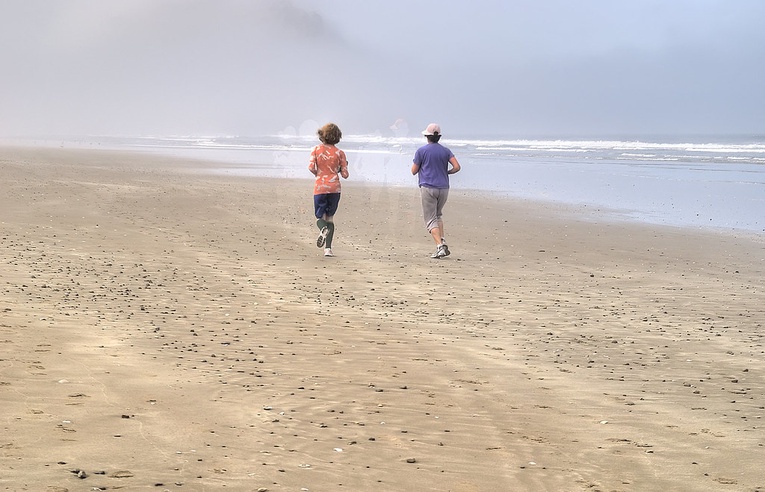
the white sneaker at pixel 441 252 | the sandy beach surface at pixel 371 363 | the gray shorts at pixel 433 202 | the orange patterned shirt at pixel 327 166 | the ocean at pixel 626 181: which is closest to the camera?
the sandy beach surface at pixel 371 363

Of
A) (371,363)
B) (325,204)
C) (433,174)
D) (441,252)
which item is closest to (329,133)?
(325,204)

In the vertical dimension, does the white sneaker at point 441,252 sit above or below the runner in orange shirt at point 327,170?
below

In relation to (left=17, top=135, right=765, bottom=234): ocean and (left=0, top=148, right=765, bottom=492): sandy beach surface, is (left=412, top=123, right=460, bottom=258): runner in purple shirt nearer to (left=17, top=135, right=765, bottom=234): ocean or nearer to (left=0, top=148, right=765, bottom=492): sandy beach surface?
(left=0, top=148, right=765, bottom=492): sandy beach surface

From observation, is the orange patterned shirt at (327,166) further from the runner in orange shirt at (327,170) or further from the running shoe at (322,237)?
the running shoe at (322,237)

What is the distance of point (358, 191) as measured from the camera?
24000 millimetres

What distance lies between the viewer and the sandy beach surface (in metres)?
4.68

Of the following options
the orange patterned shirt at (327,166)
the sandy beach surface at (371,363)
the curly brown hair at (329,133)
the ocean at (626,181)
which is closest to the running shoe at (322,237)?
the sandy beach surface at (371,363)

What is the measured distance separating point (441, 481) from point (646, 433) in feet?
5.13

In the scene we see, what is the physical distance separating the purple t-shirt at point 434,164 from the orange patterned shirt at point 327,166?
1174mm

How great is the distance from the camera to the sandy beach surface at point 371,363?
15.4 feet

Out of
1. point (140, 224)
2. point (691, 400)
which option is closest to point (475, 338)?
point (691, 400)

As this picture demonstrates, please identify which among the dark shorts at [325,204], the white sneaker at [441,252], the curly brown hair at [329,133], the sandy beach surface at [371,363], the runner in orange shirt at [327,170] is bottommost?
the sandy beach surface at [371,363]

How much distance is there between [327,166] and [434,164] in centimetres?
160

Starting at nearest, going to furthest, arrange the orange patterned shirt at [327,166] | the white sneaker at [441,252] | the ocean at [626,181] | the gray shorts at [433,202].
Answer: the white sneaker at [441,252], the orange patterned shirt at [327,166], the gray shorts at [433,202], the ocean at [626,181]
